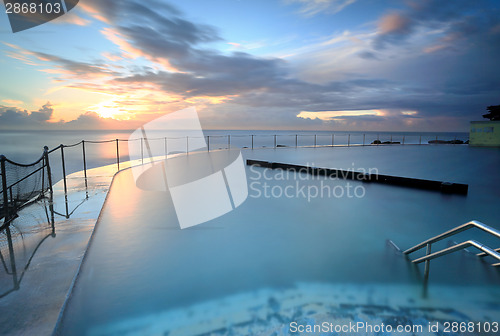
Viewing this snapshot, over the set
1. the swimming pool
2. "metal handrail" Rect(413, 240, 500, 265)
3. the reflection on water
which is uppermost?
"metal handrail" Rect(413, 240, 500, 265)

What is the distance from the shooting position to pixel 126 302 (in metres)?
1.61

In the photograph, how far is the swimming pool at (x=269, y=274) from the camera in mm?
1497

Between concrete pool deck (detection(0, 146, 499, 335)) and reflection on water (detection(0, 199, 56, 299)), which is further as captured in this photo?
reflection on water (detection(0, 199, 56, 299))

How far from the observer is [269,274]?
195cm

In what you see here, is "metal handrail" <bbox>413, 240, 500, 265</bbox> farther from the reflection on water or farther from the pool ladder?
the reflection on water

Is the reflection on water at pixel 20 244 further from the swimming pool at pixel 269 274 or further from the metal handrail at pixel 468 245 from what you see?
the metal handrail at pixel 468 245

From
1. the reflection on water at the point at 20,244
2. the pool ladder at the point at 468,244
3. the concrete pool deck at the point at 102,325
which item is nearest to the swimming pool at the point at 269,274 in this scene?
the concrete pool deck at the point at 102,325

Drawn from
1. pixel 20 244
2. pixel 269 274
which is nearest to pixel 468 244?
pixel 269 274

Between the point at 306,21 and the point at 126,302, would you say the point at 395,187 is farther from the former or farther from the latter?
the point at 306,21

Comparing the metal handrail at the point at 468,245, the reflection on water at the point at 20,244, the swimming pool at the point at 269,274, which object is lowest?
the swimming pool at the point at 269,274

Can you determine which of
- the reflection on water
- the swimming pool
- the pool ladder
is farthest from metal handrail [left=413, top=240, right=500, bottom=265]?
the reflection on water

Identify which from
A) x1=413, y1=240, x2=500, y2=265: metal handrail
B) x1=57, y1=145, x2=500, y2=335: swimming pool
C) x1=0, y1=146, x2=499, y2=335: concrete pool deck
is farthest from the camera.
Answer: x1=57, y1=145, x2=500, y2=335: swimming pool

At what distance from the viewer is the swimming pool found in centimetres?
150

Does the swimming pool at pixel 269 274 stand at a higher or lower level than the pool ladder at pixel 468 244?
lower
